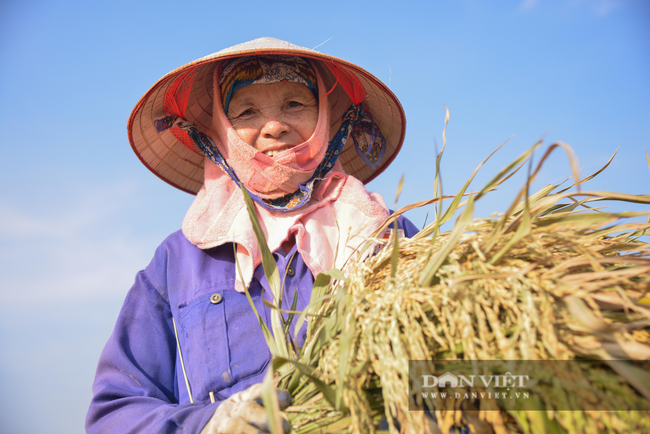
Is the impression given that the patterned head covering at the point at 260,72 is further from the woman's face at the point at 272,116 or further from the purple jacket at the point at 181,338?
the purple jacket at the point at 181,338

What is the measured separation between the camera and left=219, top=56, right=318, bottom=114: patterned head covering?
88.0 inches

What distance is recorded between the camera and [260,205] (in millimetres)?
2271

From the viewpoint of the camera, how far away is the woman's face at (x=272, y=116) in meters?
2.20

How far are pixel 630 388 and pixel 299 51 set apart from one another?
5.91ft

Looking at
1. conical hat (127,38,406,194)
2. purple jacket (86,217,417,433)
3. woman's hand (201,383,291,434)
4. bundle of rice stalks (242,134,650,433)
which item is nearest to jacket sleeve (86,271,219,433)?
purple jacket (86,217,417,433)

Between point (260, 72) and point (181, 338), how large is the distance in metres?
1.29

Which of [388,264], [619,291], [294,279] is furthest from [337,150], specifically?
[619,291]

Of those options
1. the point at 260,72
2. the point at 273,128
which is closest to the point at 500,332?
the point at 273,128

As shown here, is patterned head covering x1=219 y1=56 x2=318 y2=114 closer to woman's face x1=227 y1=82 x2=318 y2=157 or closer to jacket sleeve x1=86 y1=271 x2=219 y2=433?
woman's face x1=227 y1=82 x2=318 y2=157

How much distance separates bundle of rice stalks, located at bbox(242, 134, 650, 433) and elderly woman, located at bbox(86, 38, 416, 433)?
23.6 inches

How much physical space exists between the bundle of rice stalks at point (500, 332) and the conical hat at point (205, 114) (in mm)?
1448

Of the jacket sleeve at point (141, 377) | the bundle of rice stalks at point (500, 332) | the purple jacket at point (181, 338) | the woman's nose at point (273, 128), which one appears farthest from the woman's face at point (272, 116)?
the bundle of rice stalks at point (500, 332)

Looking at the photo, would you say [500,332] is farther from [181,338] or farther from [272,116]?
[272,116]

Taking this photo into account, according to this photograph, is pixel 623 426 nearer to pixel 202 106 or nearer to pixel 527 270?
pixel 527 270
